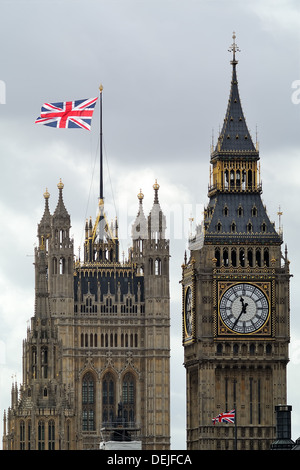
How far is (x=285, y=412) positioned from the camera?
631 feet
